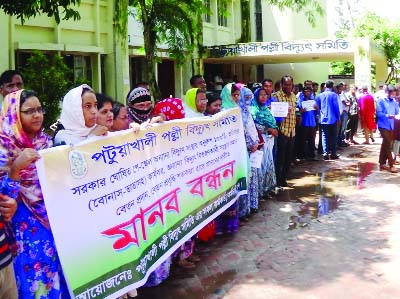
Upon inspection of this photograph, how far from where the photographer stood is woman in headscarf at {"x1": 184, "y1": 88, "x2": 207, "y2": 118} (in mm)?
5484

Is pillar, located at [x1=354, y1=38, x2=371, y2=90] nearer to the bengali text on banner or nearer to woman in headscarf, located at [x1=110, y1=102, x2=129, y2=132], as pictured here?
the bengali text on banner

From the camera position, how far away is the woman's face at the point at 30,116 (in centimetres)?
293

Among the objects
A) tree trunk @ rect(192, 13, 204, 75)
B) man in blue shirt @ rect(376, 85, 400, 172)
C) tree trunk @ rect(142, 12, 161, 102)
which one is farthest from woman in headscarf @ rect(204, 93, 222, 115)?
tree trunk @ rect(192, 13, 204, 75)

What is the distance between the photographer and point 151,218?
12.9 feet

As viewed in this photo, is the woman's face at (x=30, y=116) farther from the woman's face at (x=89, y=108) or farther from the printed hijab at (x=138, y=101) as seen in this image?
the printed hijab at (x=138, y=101)

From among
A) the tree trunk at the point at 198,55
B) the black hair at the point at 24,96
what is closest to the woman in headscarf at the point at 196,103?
the black hair at the point at 24,96

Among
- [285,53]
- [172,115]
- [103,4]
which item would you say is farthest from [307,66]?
[172,115]

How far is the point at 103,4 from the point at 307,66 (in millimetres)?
14066

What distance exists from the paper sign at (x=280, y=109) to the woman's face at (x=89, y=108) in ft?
17.3

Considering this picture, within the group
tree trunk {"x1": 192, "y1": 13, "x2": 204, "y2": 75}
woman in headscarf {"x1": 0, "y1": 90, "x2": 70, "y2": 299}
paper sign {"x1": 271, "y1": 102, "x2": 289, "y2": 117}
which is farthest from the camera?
tree trunk {"x1": 192, "y1": 13, "x2": 204, "y2": 75}

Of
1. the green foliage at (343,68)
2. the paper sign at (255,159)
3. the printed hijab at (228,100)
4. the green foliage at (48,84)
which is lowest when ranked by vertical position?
the paper sign at (255,159)

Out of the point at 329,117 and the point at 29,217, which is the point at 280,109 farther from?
the point at 29,217

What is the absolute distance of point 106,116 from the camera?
3.84 metres

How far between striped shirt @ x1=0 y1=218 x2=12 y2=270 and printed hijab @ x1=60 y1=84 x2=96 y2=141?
85 cm
